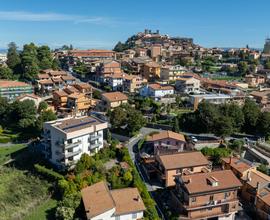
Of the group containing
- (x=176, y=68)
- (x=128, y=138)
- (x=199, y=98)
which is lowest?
(x=128, y=138)

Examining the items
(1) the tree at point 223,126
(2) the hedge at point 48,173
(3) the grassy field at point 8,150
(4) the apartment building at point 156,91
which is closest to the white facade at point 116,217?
(2) the hedge at point 48,173

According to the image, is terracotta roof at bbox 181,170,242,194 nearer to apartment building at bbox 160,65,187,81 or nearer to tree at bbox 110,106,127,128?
tree at bbox 110,106,127,128

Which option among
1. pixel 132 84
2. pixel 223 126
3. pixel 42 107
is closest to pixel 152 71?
pixel 132 84

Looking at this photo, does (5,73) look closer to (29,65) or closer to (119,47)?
(29,65)

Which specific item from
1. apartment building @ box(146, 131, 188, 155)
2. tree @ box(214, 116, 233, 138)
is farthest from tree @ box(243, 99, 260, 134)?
apartment building @ box(146, 131, 188, 155)

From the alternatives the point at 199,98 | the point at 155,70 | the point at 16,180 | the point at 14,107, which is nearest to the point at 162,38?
the point at 155,70

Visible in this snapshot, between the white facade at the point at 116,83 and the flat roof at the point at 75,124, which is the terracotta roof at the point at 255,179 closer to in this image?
the flat roof at the point at 75,124

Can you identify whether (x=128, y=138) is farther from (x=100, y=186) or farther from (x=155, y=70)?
(x=155, y=70)
